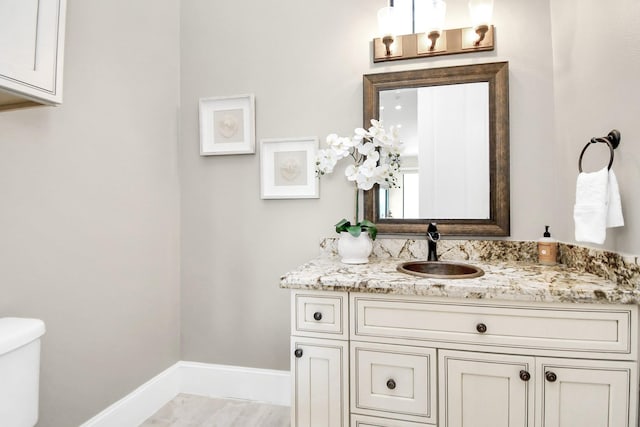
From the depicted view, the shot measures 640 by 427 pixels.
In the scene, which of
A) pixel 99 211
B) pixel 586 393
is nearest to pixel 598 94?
pixel 586 393

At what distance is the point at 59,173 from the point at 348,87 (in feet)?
4.81

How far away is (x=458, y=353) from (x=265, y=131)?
1545 mm

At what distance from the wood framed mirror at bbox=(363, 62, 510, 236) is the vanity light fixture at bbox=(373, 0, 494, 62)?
0.10 metres

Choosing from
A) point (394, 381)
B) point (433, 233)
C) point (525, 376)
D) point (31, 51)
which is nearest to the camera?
point (31, 51)

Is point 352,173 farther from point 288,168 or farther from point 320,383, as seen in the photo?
point 320,383

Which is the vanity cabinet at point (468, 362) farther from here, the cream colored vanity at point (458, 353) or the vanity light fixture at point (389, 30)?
the vanity light fixture at point (389, 30)

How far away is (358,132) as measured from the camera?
1780mm

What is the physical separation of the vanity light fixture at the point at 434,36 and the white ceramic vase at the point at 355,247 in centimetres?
100

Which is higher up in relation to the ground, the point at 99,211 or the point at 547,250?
the point at 99,211

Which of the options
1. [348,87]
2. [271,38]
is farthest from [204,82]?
[348,87]

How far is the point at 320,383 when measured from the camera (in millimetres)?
1392

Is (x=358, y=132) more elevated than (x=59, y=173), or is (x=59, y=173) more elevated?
(x=358, y=132)

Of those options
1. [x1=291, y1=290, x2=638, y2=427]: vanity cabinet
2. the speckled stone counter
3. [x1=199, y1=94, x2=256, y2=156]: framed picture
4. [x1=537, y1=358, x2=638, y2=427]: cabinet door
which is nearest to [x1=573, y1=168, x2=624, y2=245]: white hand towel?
the speckled stone counter

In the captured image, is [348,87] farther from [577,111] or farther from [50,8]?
[50,8]
